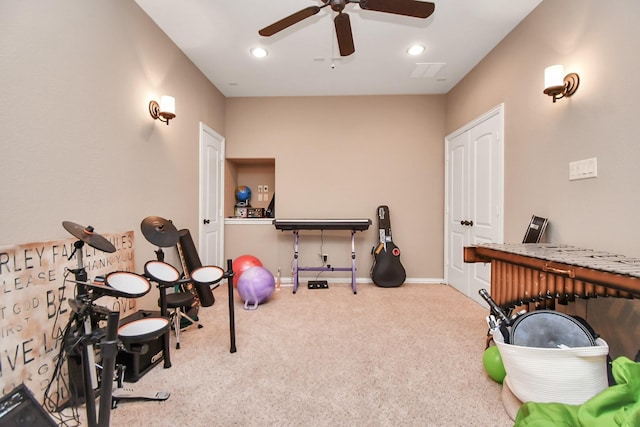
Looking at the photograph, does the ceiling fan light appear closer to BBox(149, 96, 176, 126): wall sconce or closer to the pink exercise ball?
BBox(149, 96, 176, 126): wall sconce

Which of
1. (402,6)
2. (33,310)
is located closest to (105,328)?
(33,310)

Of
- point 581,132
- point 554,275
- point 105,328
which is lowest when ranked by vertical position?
point 105,328

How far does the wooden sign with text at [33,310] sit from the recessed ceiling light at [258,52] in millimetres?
2416

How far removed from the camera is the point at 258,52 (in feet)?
9.67

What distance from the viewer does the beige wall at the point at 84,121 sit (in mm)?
1386

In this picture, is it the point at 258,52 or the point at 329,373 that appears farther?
the point at 258,52

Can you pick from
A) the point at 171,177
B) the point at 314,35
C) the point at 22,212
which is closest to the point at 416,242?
the point at 314,35

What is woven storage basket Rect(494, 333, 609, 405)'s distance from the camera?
1260 mm

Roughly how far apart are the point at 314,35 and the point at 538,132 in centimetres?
218

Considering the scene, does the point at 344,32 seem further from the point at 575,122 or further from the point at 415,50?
the point at 575,122

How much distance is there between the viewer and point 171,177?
2781 mm

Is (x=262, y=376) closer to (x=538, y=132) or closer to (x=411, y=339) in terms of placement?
(x=411, y=339)

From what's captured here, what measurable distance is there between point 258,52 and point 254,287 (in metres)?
2.55

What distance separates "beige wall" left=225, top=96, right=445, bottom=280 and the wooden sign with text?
2595mm
